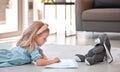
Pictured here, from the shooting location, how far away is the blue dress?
6.51 feet

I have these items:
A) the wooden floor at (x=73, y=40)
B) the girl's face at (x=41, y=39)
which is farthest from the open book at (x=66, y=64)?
the wooden floor at (x=73, y=40)

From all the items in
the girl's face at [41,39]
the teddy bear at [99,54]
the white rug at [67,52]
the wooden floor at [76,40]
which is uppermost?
the girl's face at [41,39]

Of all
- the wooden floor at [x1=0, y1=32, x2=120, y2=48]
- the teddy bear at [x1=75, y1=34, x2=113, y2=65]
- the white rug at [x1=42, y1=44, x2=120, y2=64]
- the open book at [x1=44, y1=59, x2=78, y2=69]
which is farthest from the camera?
the wooden floor at [x1=0, y1=32, x2=120, y2=48]

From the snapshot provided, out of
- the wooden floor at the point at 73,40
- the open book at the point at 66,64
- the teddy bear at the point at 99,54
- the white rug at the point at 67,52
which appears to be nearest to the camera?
the open book at the point at 66,64

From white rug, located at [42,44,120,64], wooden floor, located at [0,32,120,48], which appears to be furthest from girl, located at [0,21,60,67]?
wooden floor, located at [0,32,120,48]

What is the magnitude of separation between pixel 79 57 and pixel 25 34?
0.49 m

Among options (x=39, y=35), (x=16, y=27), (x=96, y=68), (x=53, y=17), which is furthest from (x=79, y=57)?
(x=53, y=17)

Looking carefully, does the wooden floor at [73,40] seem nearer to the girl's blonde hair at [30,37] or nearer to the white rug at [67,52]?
the white rug at [67,52]

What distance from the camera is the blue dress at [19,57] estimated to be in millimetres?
1986

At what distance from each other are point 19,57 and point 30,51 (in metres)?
0.10

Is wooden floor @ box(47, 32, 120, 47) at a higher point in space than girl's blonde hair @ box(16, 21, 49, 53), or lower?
lower

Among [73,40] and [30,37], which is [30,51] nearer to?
[30,37]

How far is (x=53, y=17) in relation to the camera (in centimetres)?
491

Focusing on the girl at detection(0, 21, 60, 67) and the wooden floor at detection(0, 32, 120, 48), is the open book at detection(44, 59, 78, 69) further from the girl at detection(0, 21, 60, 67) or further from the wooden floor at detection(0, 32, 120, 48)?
the wooden floor at detection(0, 32, 120, 48)
